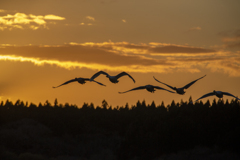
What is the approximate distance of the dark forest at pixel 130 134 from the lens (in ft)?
276

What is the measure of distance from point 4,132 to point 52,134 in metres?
14.9

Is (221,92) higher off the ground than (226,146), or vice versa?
(221,92)

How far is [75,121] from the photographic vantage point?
157250mm

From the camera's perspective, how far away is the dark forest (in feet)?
276

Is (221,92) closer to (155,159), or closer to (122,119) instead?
(155,159)

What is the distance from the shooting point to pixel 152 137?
306 feet

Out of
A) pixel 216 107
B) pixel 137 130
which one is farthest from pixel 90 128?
pixel 216 107

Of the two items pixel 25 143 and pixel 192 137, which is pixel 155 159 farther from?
pixel 25 143

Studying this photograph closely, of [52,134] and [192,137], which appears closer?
[192,137]

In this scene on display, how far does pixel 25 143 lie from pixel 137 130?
161 feet

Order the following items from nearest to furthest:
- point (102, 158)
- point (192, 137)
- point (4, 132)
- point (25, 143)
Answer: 1. point (192, 137)
2. point (102, 158)
3. point (25, 143)
4. point (4, 132)

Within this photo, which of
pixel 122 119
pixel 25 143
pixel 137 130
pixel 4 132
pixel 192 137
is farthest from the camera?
pixel 122 119

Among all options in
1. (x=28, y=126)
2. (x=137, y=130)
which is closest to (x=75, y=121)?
(x=28, y=126)

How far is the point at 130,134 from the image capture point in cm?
10131
